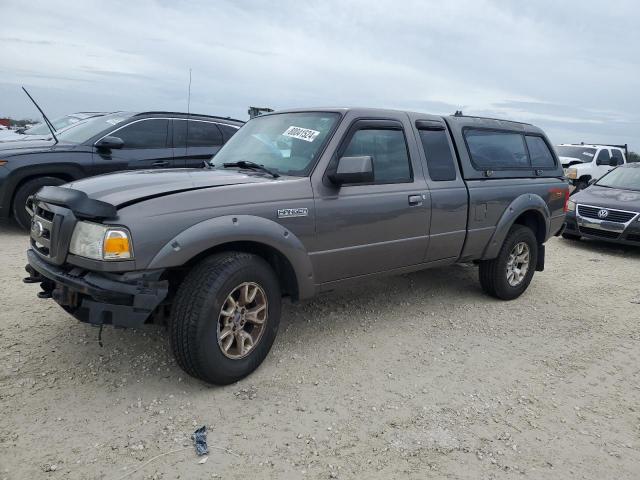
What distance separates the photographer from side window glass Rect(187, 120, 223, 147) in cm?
791

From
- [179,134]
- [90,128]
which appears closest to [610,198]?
[179,134]

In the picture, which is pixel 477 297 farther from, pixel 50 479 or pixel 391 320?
pixel 50 479

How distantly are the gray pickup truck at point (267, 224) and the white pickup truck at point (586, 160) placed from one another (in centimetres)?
1105

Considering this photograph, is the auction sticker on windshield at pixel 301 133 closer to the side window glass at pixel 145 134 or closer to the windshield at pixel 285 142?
the windshield at pixel 285 142

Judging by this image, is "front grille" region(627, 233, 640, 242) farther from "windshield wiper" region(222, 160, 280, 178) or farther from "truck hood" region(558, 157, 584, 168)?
"truck hood" region(558, 157, 584, 168)

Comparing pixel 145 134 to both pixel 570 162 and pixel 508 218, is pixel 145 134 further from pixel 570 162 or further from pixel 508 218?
pixel 570 162

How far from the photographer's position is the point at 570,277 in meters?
6.78

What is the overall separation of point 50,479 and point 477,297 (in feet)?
14.3

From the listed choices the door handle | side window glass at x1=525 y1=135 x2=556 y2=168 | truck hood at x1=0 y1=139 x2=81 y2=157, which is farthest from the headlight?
truck hood at x1=0 y1=139 x2=81 y2=157

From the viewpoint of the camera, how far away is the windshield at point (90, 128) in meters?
7.34

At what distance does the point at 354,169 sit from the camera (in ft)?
11.7

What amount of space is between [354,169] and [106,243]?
5.55ft

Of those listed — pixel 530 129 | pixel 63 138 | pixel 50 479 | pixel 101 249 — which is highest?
pixel 530 129

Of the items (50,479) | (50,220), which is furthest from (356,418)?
(50,220)
